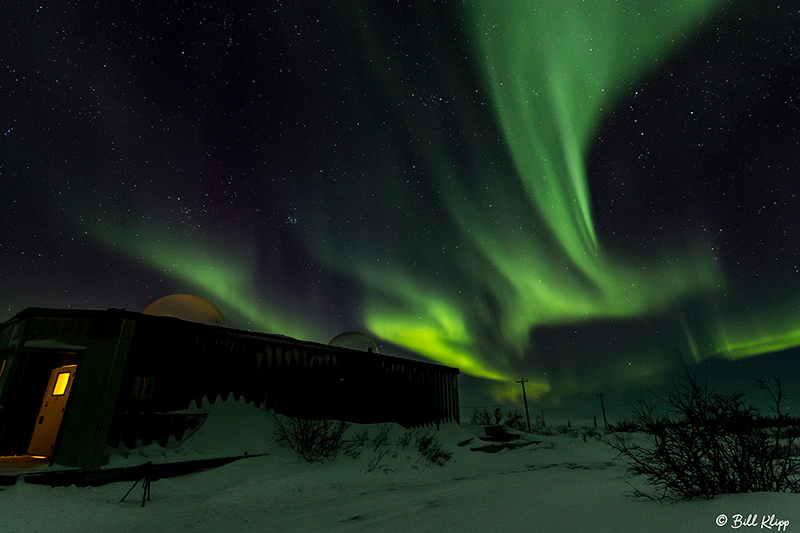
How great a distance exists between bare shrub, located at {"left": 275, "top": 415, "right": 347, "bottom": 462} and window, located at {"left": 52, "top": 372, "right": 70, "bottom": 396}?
220 inches

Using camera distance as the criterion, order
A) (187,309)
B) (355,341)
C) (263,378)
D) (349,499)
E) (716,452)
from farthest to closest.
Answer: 1. (355,341)
2. (187,309)
3. (263,378)
4. (349,499)
5. (716,452)

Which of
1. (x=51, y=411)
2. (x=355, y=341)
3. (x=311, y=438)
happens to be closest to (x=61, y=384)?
(x=51, y=411)

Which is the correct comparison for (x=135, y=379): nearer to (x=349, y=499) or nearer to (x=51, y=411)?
(x=51, y=411)

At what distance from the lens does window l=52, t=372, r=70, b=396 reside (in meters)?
10.9

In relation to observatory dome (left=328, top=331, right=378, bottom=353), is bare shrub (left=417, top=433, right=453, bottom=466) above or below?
below

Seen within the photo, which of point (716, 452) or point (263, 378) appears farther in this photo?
point (263, 378)

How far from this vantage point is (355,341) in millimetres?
19578

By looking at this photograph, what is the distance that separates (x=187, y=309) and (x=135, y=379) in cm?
516

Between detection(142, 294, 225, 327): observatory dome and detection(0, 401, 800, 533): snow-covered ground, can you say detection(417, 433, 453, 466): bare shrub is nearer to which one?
detection(0, 401, 800, 533): snow-covered ground

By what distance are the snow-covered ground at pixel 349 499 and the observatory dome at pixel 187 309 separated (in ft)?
14.0

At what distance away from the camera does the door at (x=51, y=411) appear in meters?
10.6

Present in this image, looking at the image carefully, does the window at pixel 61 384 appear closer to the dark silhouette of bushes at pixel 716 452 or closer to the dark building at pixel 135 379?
the dark building at pixel 135 379

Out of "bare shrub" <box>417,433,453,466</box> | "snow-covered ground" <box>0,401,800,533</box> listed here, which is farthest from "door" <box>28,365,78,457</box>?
"bare shrub" <box>417,433,453,466</box>

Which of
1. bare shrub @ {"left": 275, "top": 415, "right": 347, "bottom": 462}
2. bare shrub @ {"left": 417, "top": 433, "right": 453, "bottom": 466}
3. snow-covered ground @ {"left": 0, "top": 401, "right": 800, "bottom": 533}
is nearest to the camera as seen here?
snow-covered ground @ {"left": 0, "top": 401, "right": 800, "bottom": 533}
